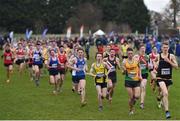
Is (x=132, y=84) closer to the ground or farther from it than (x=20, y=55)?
closer to the ground

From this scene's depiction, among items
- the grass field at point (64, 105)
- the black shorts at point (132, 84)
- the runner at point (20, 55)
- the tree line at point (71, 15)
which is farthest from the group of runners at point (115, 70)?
the tree line at point (71, 15)

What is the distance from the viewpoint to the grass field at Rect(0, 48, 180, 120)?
14.3 m

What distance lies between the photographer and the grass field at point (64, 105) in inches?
564

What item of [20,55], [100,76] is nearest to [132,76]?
[100,76]

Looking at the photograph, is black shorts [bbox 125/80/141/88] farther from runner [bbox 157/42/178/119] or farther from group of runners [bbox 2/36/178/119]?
runner [bbox 157/42/178/119]

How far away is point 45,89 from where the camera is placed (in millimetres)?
21641

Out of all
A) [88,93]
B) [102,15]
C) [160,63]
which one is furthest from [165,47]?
[102,15]

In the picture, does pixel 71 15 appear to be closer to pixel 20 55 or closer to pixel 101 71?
pixel 20 55

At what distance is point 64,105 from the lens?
16703mm

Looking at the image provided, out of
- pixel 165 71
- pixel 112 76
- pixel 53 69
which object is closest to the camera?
pixel 165 71

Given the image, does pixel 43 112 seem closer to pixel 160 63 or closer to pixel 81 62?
pixel 81 62

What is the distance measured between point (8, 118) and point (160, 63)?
4.32m

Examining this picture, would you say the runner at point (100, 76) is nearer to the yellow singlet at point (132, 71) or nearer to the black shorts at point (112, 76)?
the yellow singlet at point (132, 71)

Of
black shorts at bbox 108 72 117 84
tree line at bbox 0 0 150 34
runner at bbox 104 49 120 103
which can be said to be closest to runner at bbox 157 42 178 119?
runner at bbox 104 49 120 103
